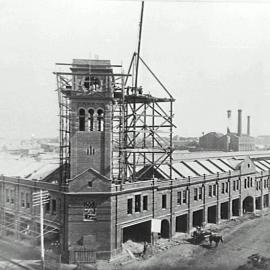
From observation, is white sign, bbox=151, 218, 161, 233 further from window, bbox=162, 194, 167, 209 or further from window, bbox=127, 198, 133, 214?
window, bbox=127, 198, 133, 214

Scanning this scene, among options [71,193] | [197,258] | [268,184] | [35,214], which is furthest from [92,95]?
[268,184]

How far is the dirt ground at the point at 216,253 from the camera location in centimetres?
2683

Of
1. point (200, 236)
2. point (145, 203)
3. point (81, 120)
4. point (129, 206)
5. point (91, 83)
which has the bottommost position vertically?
point (200, 236)

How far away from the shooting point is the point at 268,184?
51.1m

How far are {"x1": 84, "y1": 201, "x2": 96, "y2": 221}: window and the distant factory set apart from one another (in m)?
66.9

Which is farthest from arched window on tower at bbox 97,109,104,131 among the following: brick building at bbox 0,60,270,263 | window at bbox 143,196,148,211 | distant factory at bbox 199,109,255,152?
distant factory at bbox 199,109,255,152

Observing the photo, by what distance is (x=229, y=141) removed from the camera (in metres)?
90.2

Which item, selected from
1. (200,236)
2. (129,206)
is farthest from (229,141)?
(129,206)

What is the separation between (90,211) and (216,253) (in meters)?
12.4

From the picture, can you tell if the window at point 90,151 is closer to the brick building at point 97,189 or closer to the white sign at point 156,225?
the brick building at point 97,189

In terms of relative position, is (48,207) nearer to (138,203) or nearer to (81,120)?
(138,203)

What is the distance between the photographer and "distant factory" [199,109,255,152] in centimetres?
8919

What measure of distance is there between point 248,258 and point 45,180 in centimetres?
2025

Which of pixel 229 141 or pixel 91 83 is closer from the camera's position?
pixel 91 83
